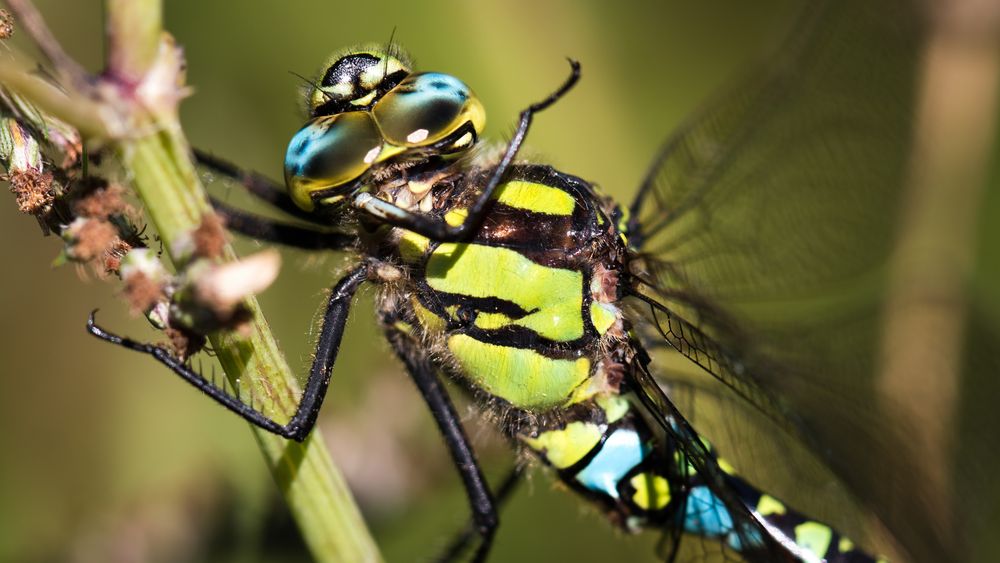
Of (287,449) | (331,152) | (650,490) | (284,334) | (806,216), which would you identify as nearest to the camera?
(287,449)

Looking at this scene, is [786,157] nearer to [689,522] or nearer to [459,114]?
[689,522]

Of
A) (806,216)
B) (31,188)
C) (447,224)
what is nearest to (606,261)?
(447,224)

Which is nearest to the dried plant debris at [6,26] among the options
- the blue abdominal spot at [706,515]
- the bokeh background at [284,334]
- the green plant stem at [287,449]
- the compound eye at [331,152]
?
the green plant stem at [287,449]

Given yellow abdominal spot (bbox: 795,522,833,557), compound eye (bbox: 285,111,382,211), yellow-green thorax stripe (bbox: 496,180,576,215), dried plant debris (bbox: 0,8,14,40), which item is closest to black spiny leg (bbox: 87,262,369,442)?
compound eye (bbox: 285,111,382,211)

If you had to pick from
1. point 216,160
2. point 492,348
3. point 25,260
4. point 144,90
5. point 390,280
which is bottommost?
point 492,348

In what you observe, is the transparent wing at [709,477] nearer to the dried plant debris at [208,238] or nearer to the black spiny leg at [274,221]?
the black spiny leg at [274,221]

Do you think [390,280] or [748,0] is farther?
[748,0]

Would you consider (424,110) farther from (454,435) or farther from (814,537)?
(814,537)

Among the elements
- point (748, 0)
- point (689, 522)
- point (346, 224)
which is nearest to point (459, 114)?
point (346, 224)
